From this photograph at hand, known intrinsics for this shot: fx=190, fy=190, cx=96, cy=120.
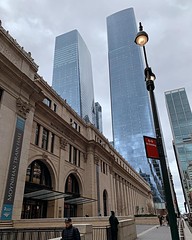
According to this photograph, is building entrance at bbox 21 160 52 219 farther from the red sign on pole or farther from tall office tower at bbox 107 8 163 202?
tall office tower at bbox 107 8 163 202

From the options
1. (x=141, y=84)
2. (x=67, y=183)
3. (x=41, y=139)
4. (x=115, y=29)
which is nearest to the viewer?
(x=41, y=139)

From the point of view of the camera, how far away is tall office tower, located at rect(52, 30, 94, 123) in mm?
120031

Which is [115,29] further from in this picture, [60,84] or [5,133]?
[5,133]

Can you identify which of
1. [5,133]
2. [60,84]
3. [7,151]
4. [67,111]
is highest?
[60,84]

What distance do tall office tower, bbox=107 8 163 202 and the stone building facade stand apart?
8955 centimetres

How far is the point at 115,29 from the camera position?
19450cm

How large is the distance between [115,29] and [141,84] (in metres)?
83.2

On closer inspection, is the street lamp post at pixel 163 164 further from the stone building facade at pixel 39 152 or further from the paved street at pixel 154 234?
the stone building facade at pixel 39 152

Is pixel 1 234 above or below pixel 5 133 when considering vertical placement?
below

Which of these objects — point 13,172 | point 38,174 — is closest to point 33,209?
point 38,174

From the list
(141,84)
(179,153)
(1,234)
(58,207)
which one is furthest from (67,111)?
(179,153)

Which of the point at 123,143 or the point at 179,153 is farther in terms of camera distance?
the point at 179,153

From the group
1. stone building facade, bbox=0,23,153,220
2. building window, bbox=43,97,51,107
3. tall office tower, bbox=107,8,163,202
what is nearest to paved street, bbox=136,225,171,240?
stone building facade, bbox=0,23,153,220

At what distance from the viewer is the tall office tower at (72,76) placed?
4726 inches
